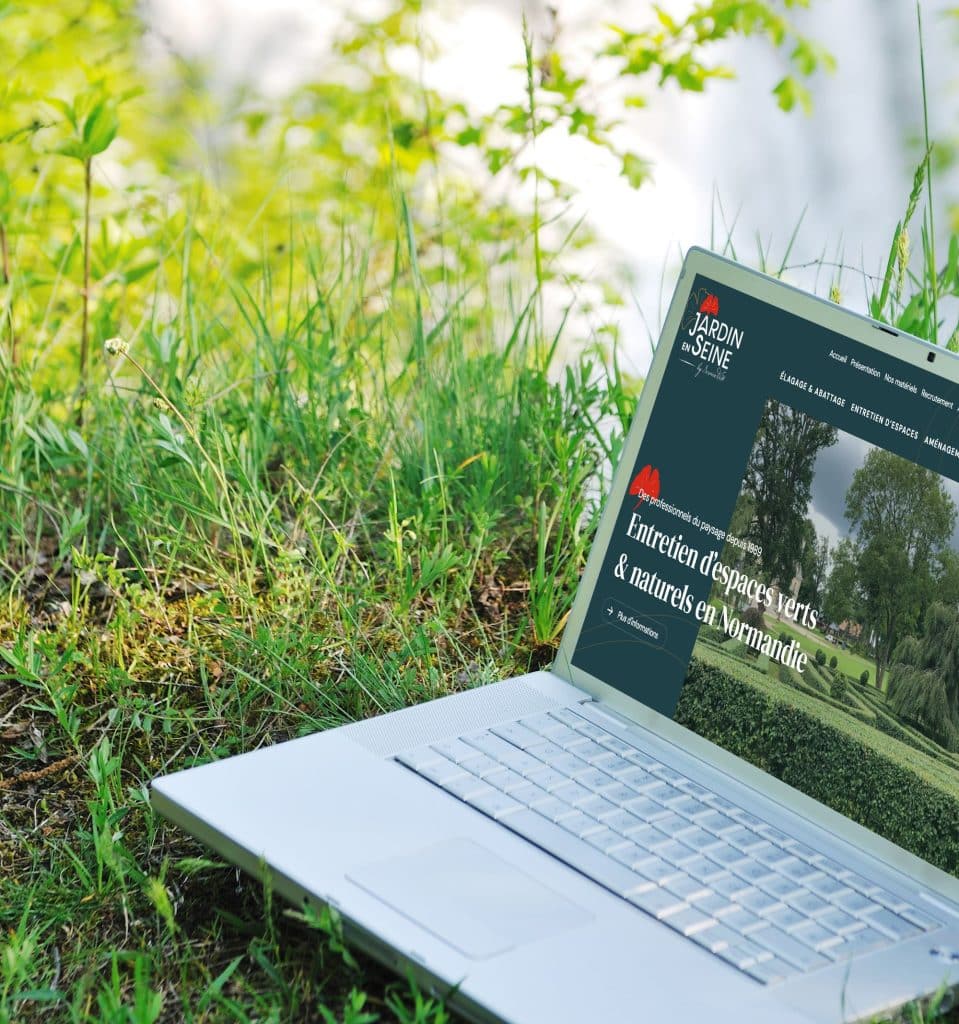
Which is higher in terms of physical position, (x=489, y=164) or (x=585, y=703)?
(x=489, y=164)

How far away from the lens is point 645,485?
174cm

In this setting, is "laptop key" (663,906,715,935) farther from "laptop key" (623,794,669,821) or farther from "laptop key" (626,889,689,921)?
"laptop key" (623,794,669,821)

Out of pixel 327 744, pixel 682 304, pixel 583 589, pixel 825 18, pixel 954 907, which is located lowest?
pixel 327 744

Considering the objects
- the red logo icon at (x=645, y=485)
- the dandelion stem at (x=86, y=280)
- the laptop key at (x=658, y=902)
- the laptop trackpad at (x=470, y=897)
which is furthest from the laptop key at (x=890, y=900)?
the dandelion stem at (x=86, y=280)

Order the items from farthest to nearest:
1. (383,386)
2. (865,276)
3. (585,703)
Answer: (383,386)
(865,276)
(585,703)

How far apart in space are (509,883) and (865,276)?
135cm

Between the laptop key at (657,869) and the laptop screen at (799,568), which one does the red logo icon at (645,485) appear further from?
the laptop key at (657,869)

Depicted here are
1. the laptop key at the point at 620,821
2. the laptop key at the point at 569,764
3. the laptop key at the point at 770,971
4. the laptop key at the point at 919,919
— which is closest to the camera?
the laptop key at the point at 770,971

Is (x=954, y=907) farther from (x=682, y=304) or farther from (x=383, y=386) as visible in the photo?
(x=383, y=386)

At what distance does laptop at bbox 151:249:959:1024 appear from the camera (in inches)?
50.8

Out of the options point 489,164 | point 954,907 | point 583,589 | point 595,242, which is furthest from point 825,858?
point 595,242

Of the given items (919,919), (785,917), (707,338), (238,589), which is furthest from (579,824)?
(238,589)

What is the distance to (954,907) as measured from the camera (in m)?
1.40

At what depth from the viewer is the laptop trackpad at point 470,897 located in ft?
4.24
